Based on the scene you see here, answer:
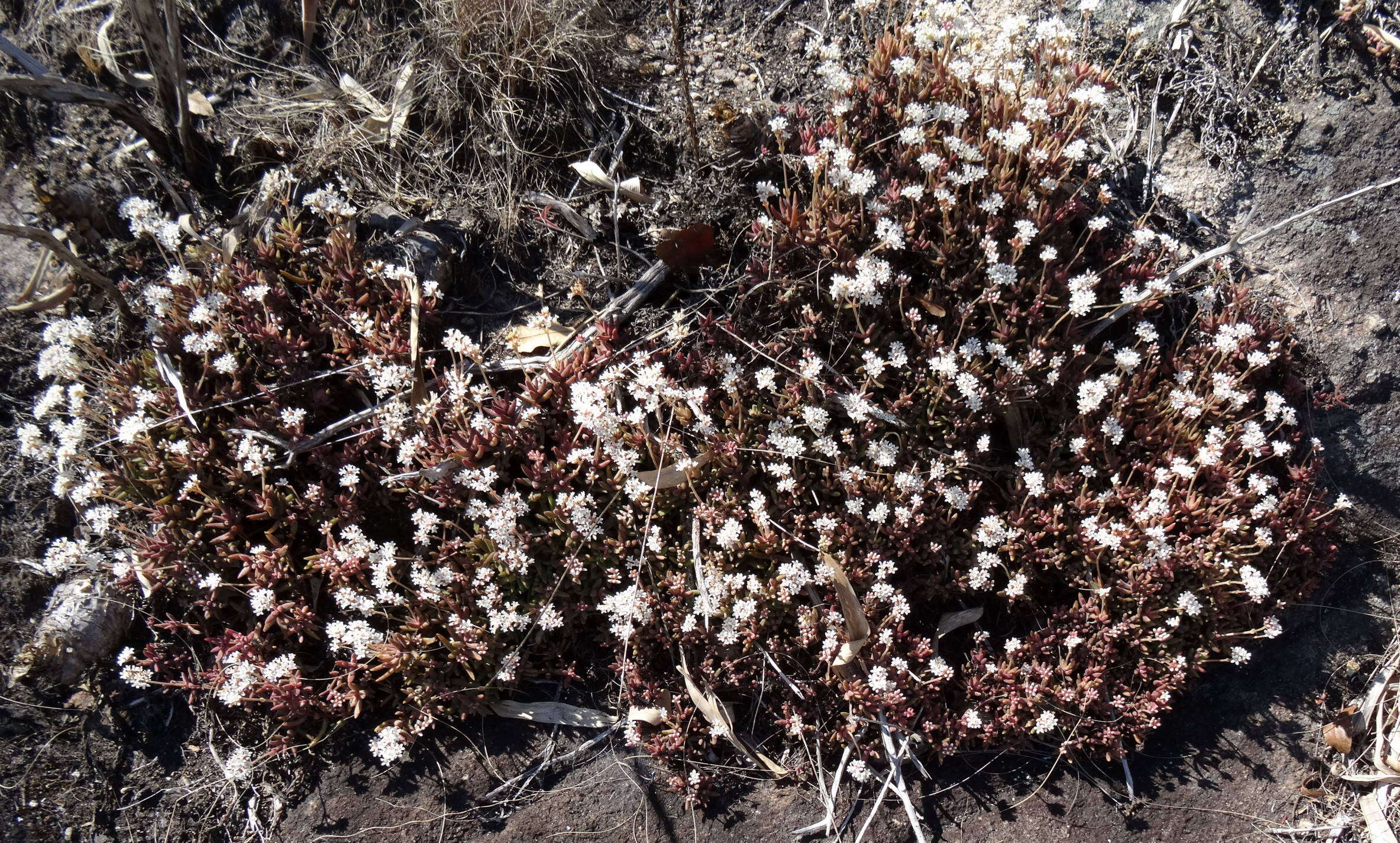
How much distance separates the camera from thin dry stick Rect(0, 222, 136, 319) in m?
3.78

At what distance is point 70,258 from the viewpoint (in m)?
4.00

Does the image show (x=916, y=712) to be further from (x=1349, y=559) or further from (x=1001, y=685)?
(x=1349, y=559)

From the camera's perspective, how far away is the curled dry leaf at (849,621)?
367cm

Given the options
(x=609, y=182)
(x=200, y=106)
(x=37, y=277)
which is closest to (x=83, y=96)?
(x=200, y=106)

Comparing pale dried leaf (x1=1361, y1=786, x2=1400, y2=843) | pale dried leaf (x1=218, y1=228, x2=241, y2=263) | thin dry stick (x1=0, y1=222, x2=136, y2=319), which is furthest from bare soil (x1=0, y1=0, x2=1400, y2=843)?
pale dried leaf (x1=218, y1=228, x2=241, y2=263)

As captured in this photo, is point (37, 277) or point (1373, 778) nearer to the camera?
point (1373, 778)

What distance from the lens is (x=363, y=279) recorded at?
4.12m

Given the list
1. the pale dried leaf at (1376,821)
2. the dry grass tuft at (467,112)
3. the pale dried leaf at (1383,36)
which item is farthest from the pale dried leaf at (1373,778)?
the dry grass tuft at (467,112)

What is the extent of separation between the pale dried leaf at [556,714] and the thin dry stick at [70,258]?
280cm

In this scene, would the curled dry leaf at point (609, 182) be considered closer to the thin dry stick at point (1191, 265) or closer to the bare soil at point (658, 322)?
the bare soil at point (658, 322)

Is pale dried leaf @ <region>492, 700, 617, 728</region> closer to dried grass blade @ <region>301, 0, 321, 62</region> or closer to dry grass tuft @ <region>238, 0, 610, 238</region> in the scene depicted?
dry grass tuft @ <region>238, 0, 610, 238</region>

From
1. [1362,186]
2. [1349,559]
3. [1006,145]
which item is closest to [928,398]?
[1006,145]

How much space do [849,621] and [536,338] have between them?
2062 millimetres

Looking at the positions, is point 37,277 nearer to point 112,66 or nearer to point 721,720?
point 112,66
